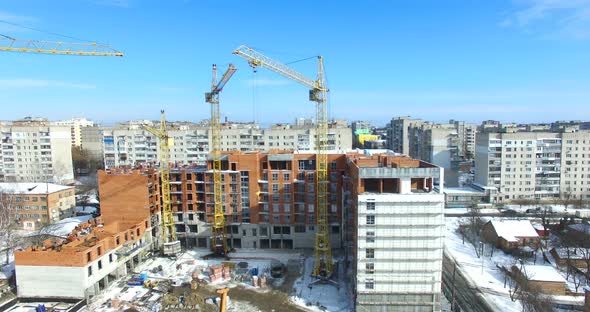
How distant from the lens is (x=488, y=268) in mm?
40688

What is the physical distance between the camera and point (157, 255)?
45.8 m

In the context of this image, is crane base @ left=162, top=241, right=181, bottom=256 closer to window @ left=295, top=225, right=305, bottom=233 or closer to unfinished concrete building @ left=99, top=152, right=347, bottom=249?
unfinished concrete building @ left=99, top=152, right=347, bottom=249

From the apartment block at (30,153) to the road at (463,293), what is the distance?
7766 centimetres

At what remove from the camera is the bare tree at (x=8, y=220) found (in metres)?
45.5

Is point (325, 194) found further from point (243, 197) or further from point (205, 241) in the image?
point (205, 241)

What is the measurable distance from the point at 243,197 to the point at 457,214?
36.5m

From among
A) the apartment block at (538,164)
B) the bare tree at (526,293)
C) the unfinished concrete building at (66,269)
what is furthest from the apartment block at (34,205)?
the apartment block at (538,164)

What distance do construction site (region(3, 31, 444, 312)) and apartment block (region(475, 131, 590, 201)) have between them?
36949mm

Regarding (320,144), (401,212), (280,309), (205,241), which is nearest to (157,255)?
(205,241)

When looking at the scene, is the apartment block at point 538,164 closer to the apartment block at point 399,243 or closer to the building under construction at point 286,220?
the building under construction at point 286,220

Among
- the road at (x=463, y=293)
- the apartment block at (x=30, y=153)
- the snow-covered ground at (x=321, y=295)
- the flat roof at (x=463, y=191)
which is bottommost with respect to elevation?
the snow-covered ground at (x=321, y=295)

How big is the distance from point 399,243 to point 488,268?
16.7m

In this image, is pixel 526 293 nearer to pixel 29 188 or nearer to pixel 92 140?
pixel 29 188

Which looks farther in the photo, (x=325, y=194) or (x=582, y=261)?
(x=325, y=194)
